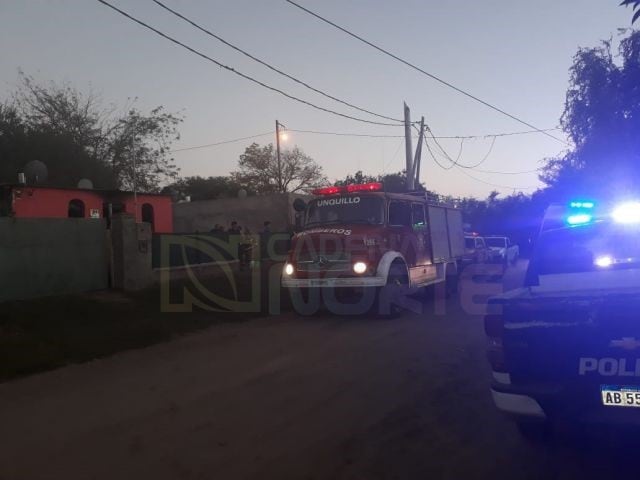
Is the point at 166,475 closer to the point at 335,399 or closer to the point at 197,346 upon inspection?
the point at 335,399

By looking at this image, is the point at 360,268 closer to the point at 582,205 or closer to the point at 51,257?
the point at 582,205

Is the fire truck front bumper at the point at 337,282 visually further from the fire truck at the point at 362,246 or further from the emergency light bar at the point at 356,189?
the emergency light bar at the point at 356,189

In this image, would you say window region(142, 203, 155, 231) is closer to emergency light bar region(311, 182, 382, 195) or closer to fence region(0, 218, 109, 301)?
fence region(0, 218, 109, 301)

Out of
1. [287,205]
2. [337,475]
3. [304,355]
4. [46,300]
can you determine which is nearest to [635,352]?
[337,475]

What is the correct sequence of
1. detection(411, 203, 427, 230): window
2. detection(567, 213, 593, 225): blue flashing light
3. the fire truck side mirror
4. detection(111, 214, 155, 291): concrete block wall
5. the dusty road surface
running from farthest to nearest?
detection(411, 203, 427, 230): window
detection(111, 214, 155, 291): concrete block wall
the fire truck side mirror
detection(567, 213, 593, 225): blue flashing light
the dusty road surface

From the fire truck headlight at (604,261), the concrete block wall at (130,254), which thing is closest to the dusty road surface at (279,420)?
the fire truck headlight at (604,261)

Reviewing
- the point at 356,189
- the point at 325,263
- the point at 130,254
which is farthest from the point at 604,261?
the point at 130,254

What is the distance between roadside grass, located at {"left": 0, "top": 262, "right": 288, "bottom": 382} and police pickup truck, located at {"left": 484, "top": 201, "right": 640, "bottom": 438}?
20.6 feet

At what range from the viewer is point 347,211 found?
39.4 ft

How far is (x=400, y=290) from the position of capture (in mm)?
11680

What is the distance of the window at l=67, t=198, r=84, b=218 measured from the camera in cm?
2285

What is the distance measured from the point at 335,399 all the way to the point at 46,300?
282 inches

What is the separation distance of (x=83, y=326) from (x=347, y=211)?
18.2 ft

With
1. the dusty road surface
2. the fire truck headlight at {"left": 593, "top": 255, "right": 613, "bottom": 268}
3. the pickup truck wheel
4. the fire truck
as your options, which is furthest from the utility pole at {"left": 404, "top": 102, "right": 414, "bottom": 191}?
the pickup truck wheel
